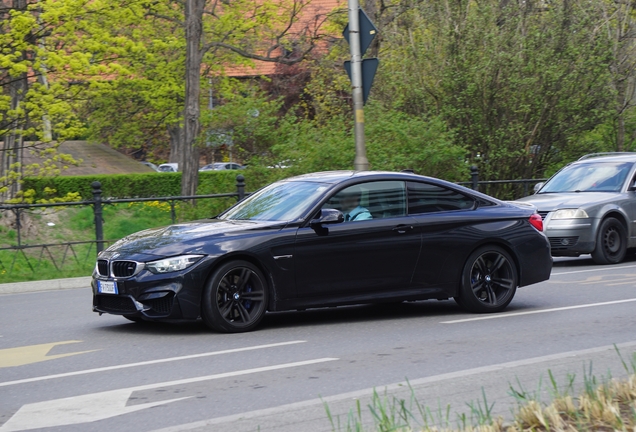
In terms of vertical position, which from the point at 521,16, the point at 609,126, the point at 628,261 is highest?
the point at 521,16

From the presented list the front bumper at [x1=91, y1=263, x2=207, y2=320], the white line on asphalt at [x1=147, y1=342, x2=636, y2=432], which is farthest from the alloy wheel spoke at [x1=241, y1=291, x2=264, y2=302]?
the white line on asphalt at [x1=147, y1=342, x2=636, y2=432]

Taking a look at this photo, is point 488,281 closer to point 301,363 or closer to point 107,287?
point 301,363

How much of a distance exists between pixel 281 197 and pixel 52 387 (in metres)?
3.72

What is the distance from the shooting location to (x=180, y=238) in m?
9.26

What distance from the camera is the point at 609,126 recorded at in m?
27.8

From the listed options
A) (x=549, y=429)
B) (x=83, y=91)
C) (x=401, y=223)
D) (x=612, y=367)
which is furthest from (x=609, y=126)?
(x=549, y=429)

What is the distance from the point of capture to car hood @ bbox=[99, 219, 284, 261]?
29.9 ft

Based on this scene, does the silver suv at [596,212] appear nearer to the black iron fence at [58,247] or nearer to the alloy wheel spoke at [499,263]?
the alloy wheel spoke at [499,263]

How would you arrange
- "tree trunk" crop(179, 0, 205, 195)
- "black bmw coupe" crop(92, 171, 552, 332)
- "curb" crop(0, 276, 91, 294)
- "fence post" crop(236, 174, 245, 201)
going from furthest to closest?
"tree trunk" crop(179, 0, 205, 195), "fence post" crop(236, 174, 245, 201), "curb" crop(0, 276, 91, 294), "black bmw coupe" crop(92, 171, 552, 332)

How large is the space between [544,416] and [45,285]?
37.4 ft

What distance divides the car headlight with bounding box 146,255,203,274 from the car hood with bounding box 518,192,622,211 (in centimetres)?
832

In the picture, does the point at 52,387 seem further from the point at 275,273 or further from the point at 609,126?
the point at 609,126

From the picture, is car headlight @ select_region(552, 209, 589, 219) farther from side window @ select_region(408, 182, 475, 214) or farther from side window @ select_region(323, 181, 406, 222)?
side window @ select_region(323, 181, 406, 222)

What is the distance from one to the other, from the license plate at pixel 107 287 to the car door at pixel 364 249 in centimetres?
172
